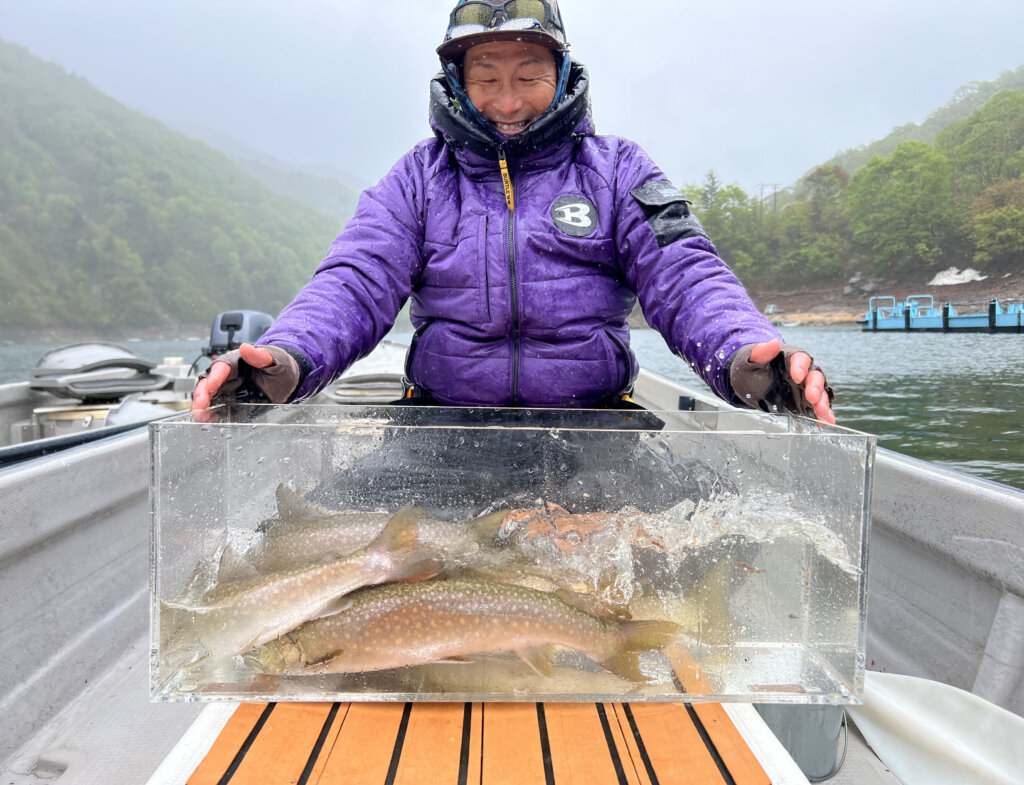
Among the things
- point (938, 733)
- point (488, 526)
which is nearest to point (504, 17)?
point (488, 526)

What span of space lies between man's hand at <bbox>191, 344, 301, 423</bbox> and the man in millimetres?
350

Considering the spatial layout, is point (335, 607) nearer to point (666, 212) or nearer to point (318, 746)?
point (318, 746)

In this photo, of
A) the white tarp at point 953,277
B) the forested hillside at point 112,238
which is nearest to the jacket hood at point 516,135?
the white tarp at point 953,277

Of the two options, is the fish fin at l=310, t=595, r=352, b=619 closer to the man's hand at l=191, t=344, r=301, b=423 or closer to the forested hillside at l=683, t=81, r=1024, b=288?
the man's hand at l=191, t=344, r=301, b=423

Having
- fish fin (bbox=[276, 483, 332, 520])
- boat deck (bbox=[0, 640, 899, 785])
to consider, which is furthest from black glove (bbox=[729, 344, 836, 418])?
fish fin (bbox=[276, 483, 332, 520])

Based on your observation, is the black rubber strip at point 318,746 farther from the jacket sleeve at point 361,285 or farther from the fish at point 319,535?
the jacket sleeve at point 361,285

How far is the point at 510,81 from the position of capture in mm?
2283

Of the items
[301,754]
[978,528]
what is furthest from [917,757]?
[301,754]

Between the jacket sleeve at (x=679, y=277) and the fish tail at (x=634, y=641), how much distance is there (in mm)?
718

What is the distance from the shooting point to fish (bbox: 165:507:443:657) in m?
1.24

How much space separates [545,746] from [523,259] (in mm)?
1647

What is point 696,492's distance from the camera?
1.38 metres

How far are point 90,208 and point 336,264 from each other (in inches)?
4218

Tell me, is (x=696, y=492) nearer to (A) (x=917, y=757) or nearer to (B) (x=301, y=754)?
(B) (x=301, y=754)
